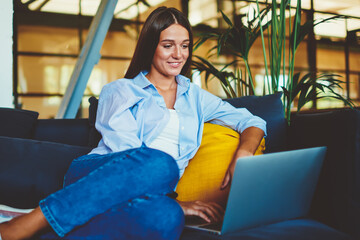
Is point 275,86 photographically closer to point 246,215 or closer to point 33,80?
point 246,215

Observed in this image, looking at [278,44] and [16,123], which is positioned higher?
[278,44]

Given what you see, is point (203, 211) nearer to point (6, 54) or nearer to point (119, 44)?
point (6, 54)

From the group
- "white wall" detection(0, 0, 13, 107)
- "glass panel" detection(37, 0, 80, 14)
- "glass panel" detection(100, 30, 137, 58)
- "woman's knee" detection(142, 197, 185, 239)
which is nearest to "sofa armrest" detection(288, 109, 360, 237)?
"woman's knee" detection(142, 197, 185, 239)

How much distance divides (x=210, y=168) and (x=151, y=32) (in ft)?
2.08

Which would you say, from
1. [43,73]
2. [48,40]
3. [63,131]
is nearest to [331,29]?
[48,40]

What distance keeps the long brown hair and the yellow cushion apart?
0.45m

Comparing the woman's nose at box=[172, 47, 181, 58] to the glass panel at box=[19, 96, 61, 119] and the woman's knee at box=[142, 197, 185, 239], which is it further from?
the glass panel at box=[19, 96, 61, 119]

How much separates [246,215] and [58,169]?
2.74 ft

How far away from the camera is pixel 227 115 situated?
157cm

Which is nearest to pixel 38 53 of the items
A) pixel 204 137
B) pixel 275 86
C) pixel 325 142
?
pixel 275 86

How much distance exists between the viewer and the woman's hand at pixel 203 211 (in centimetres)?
112

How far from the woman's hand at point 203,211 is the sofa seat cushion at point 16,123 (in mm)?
948

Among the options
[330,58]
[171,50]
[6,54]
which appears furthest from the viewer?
[330,58]

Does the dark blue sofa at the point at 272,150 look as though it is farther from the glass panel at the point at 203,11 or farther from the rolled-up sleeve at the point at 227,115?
the glass panel at the point at 203,11
